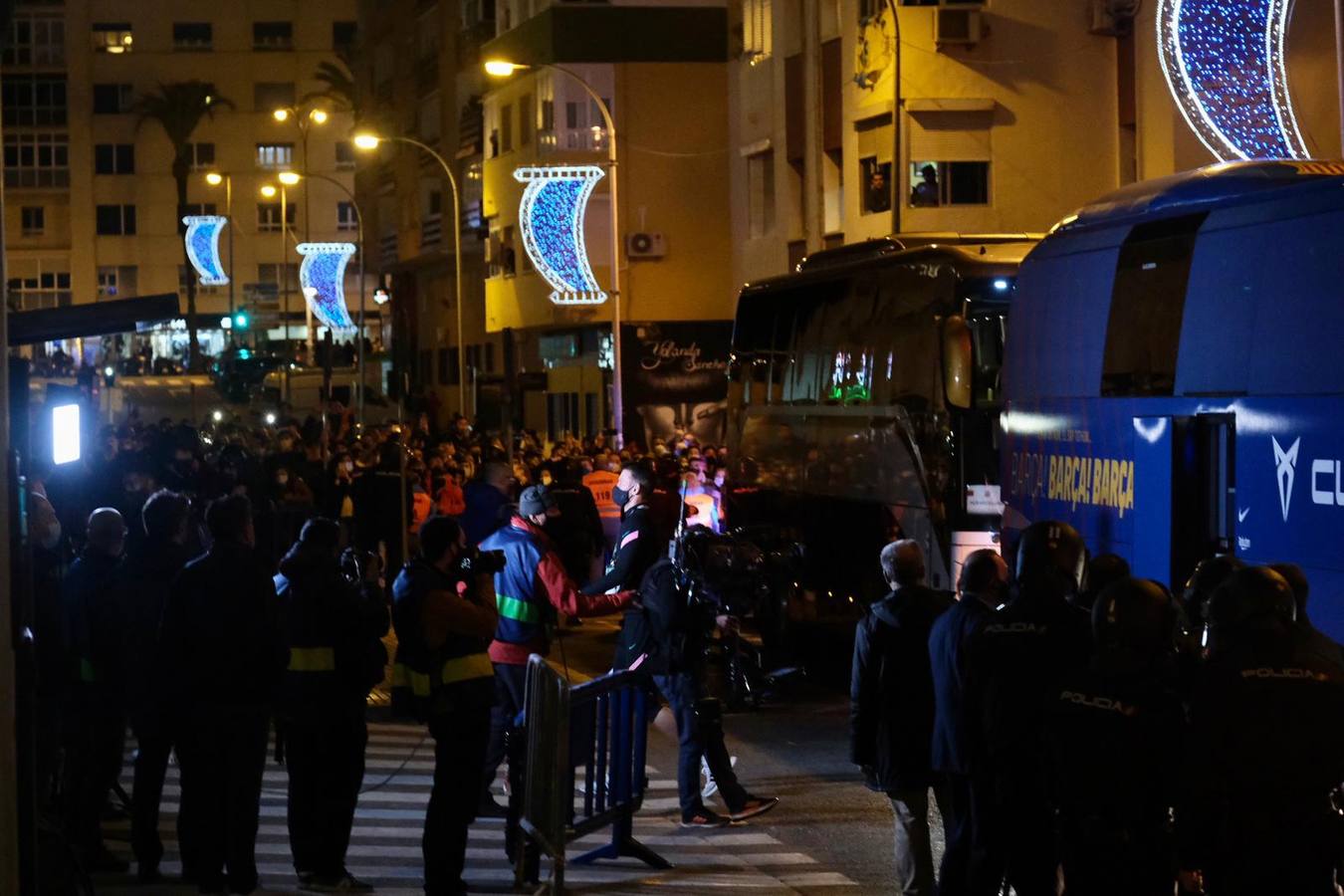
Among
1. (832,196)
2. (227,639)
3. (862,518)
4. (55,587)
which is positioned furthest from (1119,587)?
(832,196)

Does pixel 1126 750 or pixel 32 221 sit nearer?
pixel 1126 750

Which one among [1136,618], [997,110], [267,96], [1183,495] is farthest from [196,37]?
[1136,618]

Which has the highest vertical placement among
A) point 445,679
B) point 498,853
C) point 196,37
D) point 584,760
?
point 196,37

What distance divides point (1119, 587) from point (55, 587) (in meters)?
5.02

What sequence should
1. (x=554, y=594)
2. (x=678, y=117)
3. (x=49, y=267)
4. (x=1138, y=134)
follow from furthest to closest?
1. (x=49, y=267)
2. (x=678, y=117)
3. (x=1138, y=134)
4. (x=554, y=594)

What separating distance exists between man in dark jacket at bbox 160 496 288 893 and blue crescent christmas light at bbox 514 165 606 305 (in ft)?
87.5

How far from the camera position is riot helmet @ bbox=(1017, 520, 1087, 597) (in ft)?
25.6

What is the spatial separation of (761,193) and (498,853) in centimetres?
3214

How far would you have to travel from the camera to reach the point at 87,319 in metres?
7.32

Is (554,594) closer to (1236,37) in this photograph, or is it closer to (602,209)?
(1236,37)

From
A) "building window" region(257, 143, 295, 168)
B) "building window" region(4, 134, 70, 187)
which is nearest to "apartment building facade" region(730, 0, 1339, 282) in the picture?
"building window" region(257, 143, 295, 168)

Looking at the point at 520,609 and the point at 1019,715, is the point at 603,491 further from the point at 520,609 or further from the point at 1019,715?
the point at 1019,715

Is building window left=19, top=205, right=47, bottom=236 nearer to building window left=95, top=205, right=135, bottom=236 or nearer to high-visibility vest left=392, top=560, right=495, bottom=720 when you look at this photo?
building window left=95, top=205, right=135, bottom=236

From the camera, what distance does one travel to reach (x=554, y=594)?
11.1 metres
